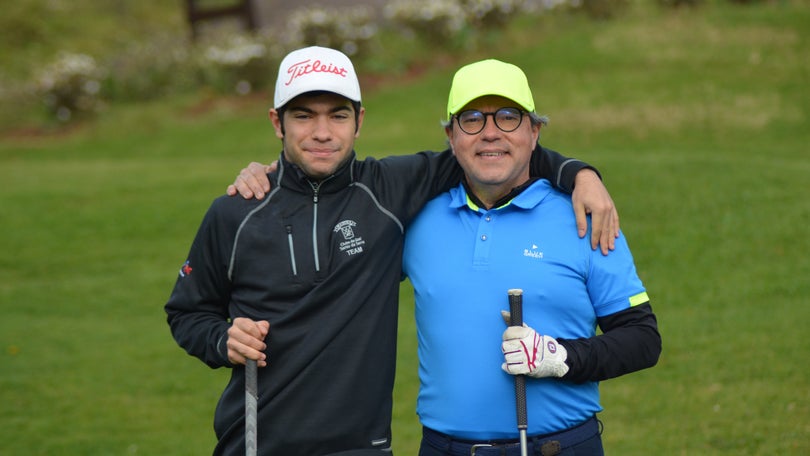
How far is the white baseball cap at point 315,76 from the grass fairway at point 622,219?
4039mm

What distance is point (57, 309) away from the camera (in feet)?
38.1

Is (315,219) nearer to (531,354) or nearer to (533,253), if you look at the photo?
(533,253)

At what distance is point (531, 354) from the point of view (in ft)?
12.5

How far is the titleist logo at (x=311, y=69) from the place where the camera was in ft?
14.0

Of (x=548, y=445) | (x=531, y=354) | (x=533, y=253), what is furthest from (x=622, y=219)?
(x=531, y=354)

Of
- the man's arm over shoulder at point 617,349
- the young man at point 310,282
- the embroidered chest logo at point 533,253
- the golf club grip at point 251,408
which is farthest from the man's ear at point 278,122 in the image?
the man's arm over shoulder at point 617,349

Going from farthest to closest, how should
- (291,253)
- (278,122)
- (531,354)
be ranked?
(278,122) < (291,253) < (531,354)

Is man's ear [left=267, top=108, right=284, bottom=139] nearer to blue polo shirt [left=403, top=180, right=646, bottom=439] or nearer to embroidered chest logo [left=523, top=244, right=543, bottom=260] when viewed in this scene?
blue polo shirt [left=403, top=180, right=646, bottom=439]

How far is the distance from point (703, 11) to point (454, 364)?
838 inches

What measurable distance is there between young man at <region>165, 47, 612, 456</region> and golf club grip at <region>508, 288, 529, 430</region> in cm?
55

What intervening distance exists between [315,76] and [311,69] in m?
0.04

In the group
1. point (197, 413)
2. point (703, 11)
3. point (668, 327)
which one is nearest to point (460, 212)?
point (197, 413)

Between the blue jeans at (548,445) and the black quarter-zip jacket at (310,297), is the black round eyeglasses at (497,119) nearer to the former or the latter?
the black quarter-zip jacket at (310,297)

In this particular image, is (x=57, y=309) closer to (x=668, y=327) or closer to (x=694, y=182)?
(x=668, y=327)
